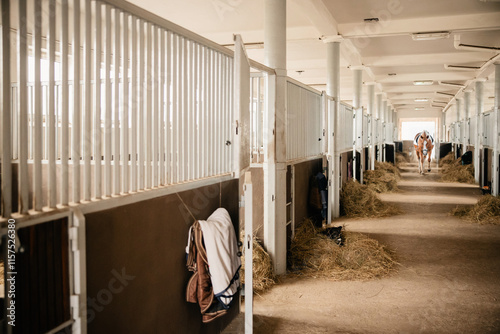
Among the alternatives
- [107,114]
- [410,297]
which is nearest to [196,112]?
[107,114]

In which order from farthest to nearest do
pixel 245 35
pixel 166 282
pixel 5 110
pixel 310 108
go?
pixel 245 35
pixel 310 108
pixel 166 282
pixel 5 110

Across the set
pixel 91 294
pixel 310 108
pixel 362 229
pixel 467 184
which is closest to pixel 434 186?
pixel 467 184

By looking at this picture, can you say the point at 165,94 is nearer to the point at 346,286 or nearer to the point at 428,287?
the point at 346,286

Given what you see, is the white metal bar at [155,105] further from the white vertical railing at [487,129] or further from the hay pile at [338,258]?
the white vertical railing at [487,129]

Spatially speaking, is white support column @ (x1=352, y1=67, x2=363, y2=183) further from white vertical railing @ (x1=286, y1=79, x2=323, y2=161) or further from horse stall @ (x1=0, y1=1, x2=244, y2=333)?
horse stall @ (x1=0, y1=1, x2=244, y2=333)

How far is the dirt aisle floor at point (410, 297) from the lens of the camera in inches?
117

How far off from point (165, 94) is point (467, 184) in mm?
11298

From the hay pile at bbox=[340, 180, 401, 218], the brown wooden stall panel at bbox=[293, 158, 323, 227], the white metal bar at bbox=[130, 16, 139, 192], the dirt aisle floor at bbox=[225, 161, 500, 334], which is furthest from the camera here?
the hay pile at bbox=[340, 180, 401, 218]

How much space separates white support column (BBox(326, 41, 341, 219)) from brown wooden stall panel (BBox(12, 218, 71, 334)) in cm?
494

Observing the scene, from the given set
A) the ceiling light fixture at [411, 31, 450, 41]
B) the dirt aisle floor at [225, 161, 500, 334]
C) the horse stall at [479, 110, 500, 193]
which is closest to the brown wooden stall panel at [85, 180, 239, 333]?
the dirt aisle floor at [225, 161, 500, 334]

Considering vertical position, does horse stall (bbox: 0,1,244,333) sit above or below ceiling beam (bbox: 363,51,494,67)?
below

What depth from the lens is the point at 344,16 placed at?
6805 millimetres

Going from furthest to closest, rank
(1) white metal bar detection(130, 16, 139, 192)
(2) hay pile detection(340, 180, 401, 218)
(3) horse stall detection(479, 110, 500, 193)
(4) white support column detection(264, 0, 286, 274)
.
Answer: (3) horse stall detection(479, 110, 500, 193)
(2) hay pile detection(340, 180, 401, 218)
(4) white support column detection(264, 0, 286, 274)
(1) white metal bar detection(130, 16, 139, 192)

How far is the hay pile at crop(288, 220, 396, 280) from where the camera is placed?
4.07m
